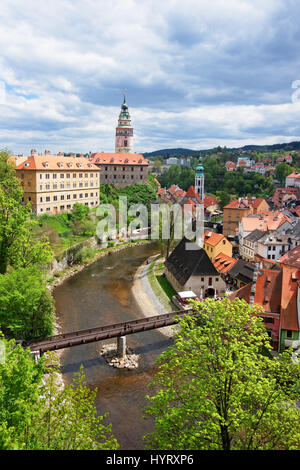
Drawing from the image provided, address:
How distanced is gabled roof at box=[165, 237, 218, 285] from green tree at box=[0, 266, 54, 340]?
44.2ft

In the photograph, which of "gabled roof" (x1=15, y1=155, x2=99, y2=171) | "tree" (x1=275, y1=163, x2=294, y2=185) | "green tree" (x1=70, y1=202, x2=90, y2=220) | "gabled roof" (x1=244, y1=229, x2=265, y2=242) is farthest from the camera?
"tree" (x1=275, y1=163, x2=294, y2=185)

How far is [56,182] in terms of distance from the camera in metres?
52.1

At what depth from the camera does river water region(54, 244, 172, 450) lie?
17.2m

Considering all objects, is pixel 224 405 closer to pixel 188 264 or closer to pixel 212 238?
pixel 188 264

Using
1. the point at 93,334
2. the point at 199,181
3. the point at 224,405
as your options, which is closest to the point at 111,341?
the point at 93,334

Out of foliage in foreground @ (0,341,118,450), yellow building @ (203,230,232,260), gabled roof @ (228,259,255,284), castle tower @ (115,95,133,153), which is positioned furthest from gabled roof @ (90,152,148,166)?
foliage in foreground @ (0,341,118,450)

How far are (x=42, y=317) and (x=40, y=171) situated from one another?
31.5 metres

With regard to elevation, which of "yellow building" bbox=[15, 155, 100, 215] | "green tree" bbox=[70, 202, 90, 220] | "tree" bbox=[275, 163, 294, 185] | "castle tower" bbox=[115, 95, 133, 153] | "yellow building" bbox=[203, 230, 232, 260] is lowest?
"yellow building" bbox=[203, 230, 232, 260]

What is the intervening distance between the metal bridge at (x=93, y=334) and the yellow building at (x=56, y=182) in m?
30.5

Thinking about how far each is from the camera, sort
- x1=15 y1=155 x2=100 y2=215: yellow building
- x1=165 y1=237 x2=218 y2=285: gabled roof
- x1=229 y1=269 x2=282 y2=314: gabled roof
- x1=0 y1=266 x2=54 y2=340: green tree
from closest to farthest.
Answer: x1=0 y1=266 x2=54 y2=340: green tree → x1=229 y1=269 x2=282 y2=314: gabled roof → x1=165 y1=237 x2=218 y2=285: gabled roof → x1=15 y1=155 x2=100 y2=215: yellow building

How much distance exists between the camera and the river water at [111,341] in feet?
56.5

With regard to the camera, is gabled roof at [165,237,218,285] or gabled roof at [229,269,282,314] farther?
gabled roof at [165,237,218,285]

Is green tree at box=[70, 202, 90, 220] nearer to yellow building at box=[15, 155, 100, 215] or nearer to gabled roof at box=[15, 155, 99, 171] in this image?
yellow building at box=[15, 155, 100, 215]

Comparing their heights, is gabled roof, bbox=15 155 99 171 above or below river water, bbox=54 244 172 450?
above
